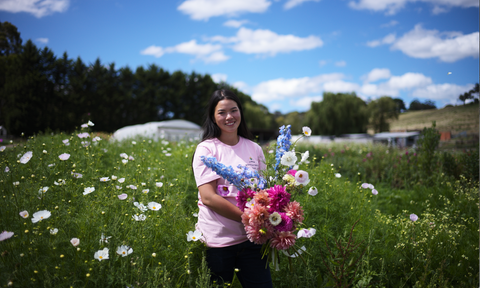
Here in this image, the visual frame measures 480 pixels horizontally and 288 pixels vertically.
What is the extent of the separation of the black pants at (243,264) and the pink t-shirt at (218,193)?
7cm

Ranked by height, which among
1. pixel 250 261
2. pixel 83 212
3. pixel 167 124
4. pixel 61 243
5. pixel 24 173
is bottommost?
pixel 250 261

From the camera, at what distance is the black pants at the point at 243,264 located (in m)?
2.00

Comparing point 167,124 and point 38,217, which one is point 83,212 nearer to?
point 38,217

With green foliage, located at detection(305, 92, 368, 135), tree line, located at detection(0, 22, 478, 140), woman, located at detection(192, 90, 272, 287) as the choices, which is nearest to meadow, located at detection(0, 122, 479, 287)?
woman, located at detection(192, 90, 272, 287)

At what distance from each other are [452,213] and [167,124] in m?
15.3

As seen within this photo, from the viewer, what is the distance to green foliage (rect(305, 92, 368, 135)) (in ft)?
107

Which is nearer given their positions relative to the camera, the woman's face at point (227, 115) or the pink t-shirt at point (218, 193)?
the pink t-shirt at point (218, 193)

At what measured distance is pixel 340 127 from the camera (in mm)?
32719

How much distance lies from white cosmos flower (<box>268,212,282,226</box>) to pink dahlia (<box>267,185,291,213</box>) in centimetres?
5

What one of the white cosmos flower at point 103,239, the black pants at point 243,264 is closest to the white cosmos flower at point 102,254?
the white cosmos flower at point 103,239

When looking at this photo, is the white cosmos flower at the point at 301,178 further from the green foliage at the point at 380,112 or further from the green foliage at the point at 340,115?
the green foliage at the point at 380,112

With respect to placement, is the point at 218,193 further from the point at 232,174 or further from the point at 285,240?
the point at 285,240

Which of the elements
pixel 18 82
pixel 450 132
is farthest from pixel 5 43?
pixel 450 132

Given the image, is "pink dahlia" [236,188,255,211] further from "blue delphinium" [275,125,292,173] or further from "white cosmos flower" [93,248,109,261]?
"white cosmos flower" [93,248,109,261]
